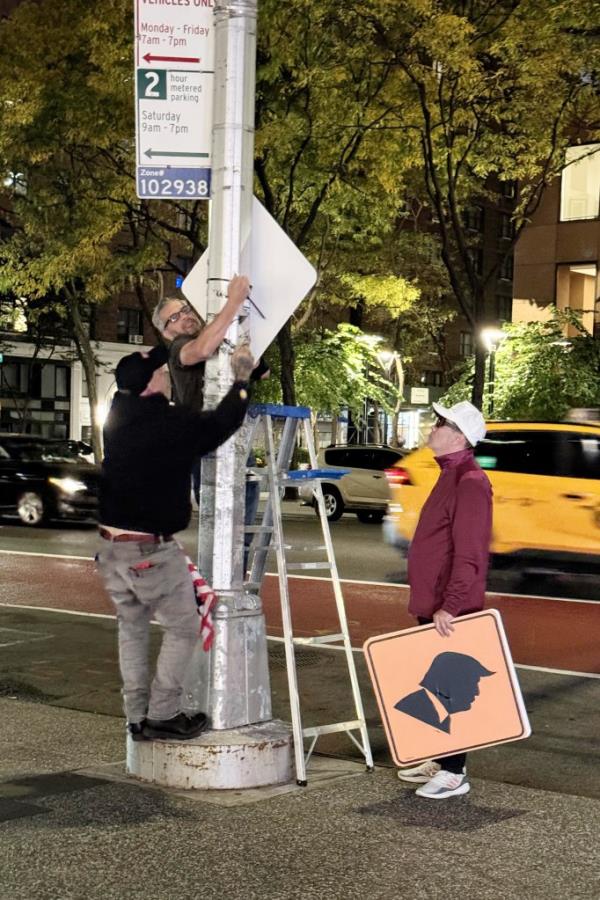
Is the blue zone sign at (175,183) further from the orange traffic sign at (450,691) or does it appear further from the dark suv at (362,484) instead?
the dark suv at (362,484)

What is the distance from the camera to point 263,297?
21.0 feet

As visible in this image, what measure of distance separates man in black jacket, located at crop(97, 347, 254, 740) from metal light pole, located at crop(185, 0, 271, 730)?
249mm

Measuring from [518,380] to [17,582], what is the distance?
2356 centimetres

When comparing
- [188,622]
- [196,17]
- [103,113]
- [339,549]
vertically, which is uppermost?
[103,113]

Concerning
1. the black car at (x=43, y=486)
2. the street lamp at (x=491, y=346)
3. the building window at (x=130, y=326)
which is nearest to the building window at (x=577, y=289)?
the street lamp at (x=491, y=346)

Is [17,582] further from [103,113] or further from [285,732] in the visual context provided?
[103,113]

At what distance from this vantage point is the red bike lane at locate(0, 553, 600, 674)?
1086 cm

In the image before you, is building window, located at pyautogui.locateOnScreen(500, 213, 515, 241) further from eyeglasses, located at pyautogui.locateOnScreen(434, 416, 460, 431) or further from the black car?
eyeglasses, located at pyautogui.locateOnScreen(434, 416, 460, 431)

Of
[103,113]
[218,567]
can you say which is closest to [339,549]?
[103,113]

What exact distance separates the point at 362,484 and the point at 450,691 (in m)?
20.4

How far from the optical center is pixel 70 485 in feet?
75.1

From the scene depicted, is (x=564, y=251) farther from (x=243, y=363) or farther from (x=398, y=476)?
(x=243, y=363)

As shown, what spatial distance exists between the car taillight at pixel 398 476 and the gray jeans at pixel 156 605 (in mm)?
9176

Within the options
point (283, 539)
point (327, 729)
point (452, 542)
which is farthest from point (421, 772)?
point (283, 539)
